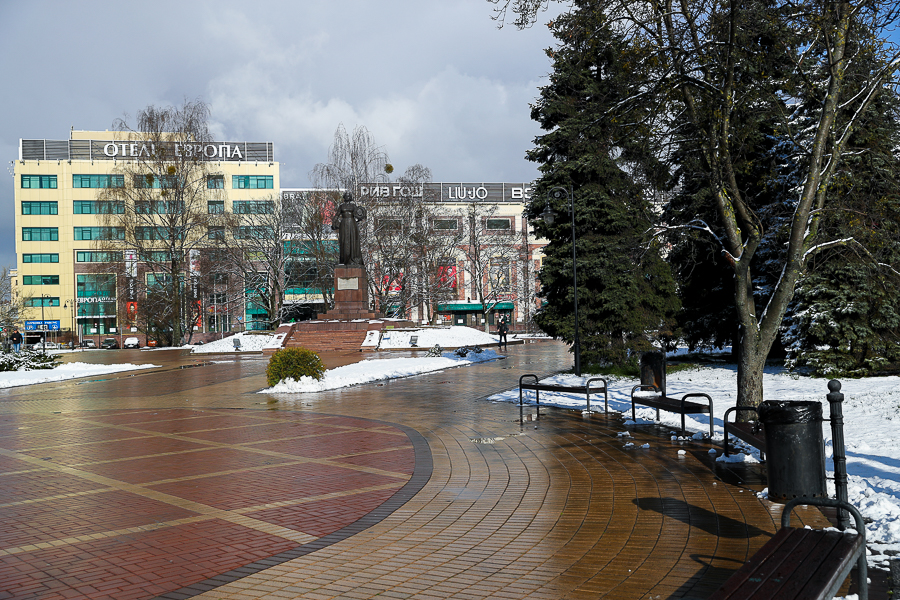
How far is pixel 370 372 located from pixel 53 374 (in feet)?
41.2

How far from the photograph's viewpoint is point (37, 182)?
7781cm

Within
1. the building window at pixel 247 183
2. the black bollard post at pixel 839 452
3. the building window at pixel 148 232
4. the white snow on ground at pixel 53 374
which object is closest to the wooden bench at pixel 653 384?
the black bollard post at pixel 839 452

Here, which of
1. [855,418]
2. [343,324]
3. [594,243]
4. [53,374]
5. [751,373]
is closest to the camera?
[751,373]

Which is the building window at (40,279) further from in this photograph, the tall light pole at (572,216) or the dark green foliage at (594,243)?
the tall light pole at (572,216)

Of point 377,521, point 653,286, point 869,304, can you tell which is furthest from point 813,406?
point 653,286

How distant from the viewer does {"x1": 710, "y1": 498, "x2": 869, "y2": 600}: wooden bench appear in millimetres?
3168

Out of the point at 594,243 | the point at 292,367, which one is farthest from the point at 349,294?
the point at 292,367

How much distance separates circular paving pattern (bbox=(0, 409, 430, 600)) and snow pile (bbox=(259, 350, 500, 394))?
5703mm

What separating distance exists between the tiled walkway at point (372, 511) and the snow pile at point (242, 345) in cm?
3250

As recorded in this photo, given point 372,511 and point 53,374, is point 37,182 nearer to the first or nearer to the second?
point 53,374

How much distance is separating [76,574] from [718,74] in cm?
983

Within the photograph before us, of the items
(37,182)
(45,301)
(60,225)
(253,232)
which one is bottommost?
(45,301)

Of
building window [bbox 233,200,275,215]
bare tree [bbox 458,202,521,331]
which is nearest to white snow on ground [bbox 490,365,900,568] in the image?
building window [bbox 233,200,275,215]

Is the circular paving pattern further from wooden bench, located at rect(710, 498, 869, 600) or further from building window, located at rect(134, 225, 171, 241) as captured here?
building window, located at rect(134, 225, 171, 241)
